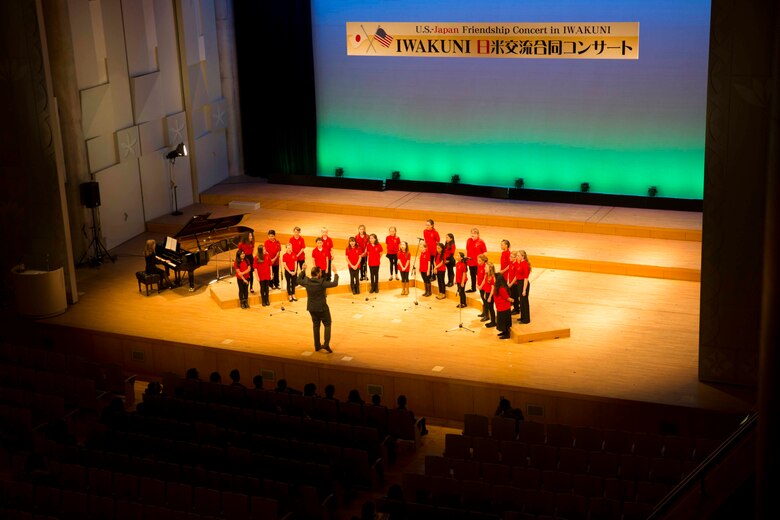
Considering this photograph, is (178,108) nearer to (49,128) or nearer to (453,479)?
(49,128)

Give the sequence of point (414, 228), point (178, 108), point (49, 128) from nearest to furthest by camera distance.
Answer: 1. point (49, 128)
2. point (414, 228)
3. point (178, 108)

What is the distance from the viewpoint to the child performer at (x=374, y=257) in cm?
1502

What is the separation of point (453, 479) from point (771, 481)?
4150 millimetres

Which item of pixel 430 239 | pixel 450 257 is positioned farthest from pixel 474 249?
pixel 430 239

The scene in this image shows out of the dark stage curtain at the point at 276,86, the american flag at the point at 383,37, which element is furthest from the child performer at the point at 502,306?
the dark stage curtain at the point at 276,86

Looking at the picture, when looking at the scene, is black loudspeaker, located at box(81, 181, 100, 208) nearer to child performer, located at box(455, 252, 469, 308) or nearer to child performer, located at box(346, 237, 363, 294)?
child performer, located at box(346, 237, 363, 294)

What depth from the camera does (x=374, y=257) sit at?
15.1m

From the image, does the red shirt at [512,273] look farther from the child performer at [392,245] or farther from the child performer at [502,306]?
the child performer at [392,245]

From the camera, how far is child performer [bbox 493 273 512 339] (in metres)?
13.3

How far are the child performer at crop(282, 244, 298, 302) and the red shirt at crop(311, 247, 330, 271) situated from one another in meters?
0.30

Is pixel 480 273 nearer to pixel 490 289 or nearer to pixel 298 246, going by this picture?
pixel 490 289

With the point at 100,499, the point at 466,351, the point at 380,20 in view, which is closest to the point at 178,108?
the point at 380,20

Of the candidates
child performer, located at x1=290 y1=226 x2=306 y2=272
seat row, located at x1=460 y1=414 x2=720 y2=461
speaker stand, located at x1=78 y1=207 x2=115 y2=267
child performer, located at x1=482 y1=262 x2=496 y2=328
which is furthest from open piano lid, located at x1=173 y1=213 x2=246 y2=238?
seat row, located at x1=460 y1=414 x2=720 y2=461

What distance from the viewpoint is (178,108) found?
63.6 ft
